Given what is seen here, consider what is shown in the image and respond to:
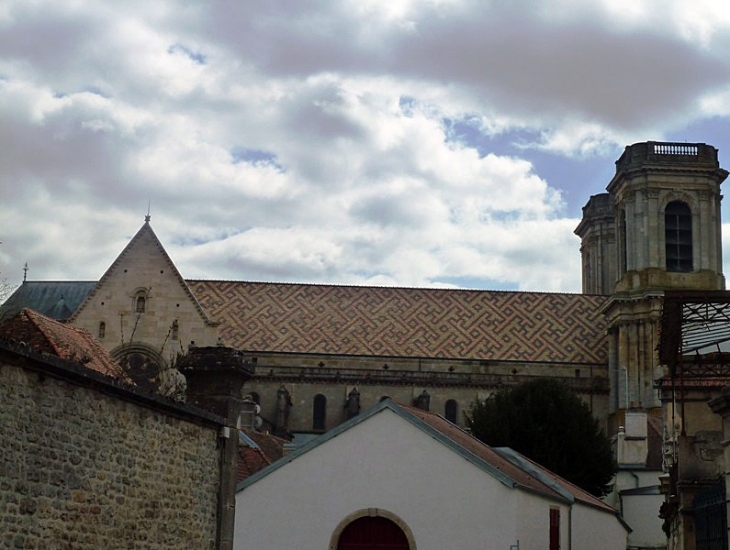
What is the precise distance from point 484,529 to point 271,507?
146 inches

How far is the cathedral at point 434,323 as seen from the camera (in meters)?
47.0

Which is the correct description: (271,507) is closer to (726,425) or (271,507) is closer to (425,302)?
(726,425)

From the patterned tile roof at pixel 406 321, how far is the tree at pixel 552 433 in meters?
10.5

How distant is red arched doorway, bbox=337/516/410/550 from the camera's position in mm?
20750

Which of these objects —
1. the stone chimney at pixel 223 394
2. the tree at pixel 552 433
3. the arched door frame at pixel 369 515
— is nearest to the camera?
the stone chimney at pixel 223 394

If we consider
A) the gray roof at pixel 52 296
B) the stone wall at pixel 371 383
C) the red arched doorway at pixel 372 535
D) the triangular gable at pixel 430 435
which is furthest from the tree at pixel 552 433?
the gray roof at pixel 52 296

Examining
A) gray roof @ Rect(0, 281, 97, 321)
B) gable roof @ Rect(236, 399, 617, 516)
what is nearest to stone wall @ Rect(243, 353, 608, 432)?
gray roof @ Rect(0, 281, 97, 321)

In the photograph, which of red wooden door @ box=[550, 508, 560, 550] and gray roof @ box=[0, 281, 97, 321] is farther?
gray roof @ box=[0, 281, 97, 321]

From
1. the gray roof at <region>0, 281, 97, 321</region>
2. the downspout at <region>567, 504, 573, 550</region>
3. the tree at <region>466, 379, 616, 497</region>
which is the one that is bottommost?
the downspout at <region>567, 504, 573, 550</region>

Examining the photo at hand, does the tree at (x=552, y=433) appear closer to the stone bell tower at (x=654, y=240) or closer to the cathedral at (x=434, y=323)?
the cathedral at (x=434, y=323)

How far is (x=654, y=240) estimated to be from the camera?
5106 centimetres

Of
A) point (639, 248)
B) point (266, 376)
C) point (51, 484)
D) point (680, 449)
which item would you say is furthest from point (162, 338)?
point (51, 484)

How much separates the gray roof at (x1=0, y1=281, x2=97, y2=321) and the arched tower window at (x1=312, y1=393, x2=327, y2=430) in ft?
39.8

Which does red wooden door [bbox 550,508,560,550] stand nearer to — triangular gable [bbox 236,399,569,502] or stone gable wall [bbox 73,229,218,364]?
triangular gable [bbox 236,399,569,502]
